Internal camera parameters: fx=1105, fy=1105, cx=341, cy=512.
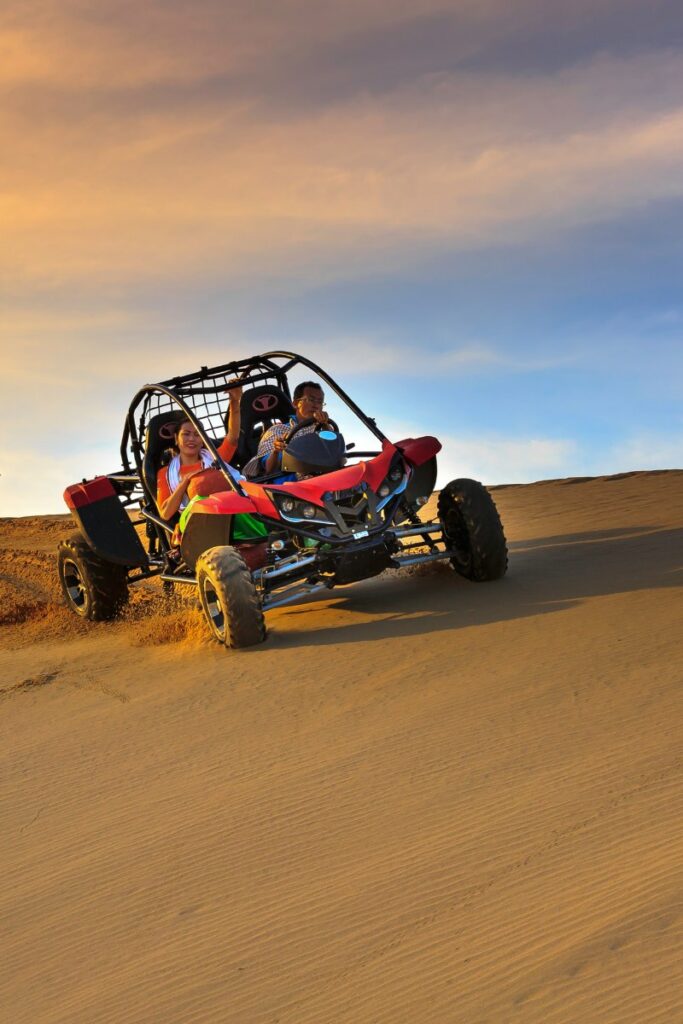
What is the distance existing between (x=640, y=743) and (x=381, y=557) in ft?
10.7

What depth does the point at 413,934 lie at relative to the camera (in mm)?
3752

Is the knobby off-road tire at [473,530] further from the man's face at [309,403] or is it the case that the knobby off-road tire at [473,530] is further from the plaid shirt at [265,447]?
the plaid shirt at [265,447]

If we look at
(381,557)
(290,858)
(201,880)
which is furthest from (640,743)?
(381,557)

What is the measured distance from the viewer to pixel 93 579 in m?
10.3

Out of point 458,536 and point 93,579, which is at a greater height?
point 93,579

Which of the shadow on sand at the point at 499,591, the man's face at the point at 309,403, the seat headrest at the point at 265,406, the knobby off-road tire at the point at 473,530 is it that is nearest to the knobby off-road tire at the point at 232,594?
the shadow on sand at the point at 499,591

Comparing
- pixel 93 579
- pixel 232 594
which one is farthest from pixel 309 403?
pixel 93 579

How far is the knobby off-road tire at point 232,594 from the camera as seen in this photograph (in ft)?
25.3

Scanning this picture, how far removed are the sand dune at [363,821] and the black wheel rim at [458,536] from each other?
0.49m

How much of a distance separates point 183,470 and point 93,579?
1535mm

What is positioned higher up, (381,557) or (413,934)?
(381,557)

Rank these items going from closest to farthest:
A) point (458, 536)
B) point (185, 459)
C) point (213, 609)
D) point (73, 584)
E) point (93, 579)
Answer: point (213, 609) < point (458, 536) < point (185, 459) < point (93, 579) < point (73, 584)

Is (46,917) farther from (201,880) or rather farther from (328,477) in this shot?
(328,477)

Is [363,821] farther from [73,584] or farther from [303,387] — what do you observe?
[73,584]
